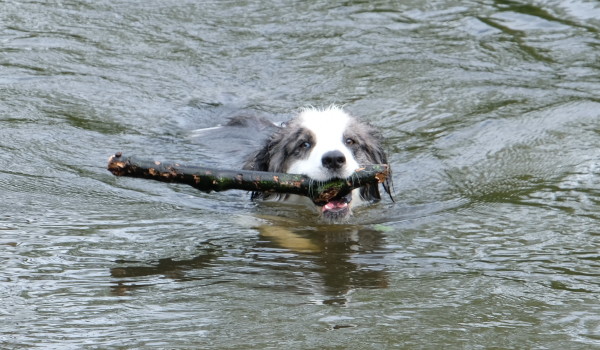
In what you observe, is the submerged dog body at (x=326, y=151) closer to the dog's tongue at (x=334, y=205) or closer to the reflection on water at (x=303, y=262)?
the dog's tongue at (x=334, y=205)

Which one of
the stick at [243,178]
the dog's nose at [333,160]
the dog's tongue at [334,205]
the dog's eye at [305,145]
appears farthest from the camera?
the dog's eye at [305,145]

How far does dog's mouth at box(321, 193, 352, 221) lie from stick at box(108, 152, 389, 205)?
0.06 meters

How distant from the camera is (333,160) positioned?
5.94 metres

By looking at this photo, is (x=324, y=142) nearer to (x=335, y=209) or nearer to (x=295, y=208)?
(x=335, y=209)

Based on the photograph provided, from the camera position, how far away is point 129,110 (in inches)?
357

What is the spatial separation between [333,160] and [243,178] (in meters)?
0.62

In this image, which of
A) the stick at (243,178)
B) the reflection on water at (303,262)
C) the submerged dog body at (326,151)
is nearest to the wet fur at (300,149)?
the submerged dog body at (326,151)

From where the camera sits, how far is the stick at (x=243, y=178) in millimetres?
5285

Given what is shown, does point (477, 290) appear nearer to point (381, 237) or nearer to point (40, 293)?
point (381, 237)

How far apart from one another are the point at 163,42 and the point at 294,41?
1.50 metres

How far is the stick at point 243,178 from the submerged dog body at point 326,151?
0.10m

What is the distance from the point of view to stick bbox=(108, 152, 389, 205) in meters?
5.29

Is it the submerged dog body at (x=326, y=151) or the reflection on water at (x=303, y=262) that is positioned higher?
the submerged dog body at (x=326, y=151)

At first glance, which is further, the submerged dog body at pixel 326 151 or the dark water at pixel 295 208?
the submerged dog body at pixel 326 151
